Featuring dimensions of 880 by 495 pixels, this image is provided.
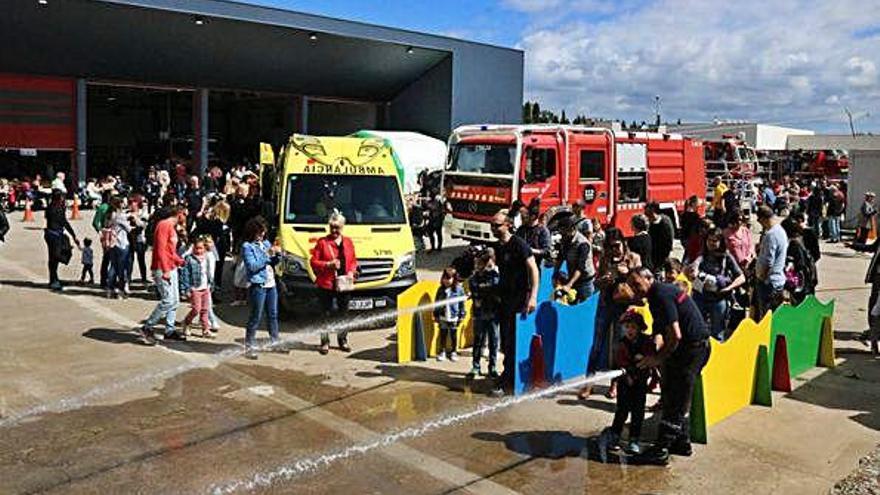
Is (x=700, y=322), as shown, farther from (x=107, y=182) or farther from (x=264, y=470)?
(x=107, y=182)

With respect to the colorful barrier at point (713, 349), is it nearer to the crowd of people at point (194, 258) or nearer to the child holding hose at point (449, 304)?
the child holding hose at point (449, 304)

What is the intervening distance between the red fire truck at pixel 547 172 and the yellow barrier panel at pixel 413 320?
706 centimetres

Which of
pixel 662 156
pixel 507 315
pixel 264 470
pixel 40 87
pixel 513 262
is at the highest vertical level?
pixel 40 87

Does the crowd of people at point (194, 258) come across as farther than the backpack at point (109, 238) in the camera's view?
No

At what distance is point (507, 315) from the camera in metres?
8.27

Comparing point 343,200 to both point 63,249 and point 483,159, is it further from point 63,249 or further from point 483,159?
point 483,159

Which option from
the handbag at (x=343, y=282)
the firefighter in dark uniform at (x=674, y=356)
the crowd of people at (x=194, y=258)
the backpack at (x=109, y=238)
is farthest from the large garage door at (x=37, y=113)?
the firefighter in dark uniform at (x=674, y=356)

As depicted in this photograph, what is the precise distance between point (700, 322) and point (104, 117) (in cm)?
4624

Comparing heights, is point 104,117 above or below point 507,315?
above

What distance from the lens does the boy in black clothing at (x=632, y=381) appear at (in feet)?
21.1

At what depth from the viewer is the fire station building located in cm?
2942

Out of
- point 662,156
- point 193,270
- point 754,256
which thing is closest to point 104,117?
point 662,156

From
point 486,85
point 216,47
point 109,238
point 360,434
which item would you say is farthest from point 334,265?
point 486,85

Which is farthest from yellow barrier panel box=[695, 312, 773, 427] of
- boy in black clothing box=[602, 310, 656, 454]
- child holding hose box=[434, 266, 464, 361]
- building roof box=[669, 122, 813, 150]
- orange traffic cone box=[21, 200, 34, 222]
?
building roof box=[669, 122, 813, 150]
